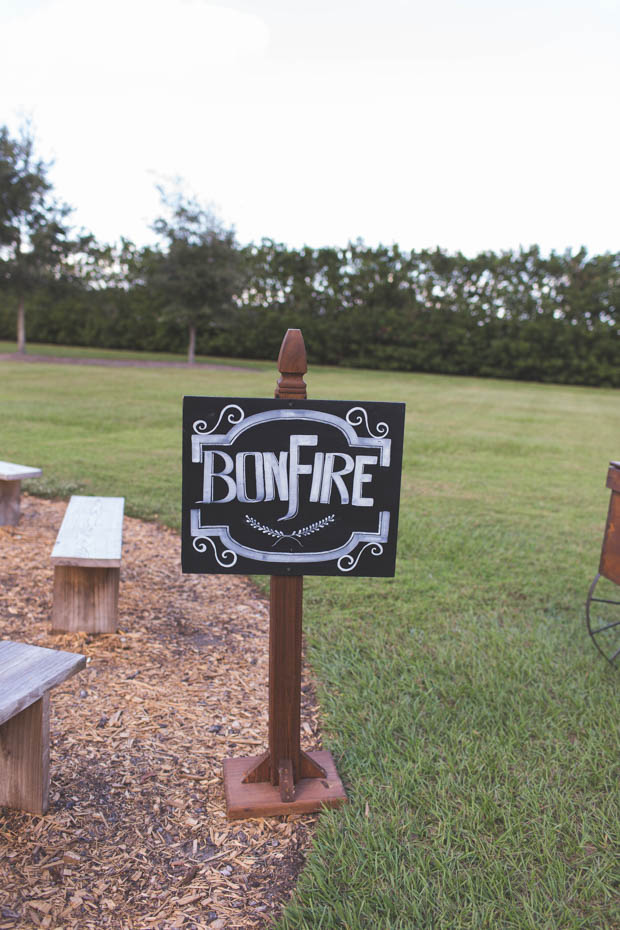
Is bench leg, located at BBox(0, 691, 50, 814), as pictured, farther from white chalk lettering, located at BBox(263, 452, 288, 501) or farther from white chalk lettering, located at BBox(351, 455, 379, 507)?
white chalk lettering, located at BBox(351, 455, 379, 507)

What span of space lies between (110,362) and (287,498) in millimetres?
25404

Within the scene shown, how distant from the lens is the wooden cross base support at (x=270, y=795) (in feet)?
7.15

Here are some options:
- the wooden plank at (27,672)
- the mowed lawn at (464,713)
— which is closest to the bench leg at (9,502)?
the mowed lawn at (464,713)

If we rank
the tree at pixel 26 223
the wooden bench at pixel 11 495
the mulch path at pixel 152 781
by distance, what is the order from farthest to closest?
the tree at pixel 26 223, the wooden bench at pixel 11 495, the mulch path at pixel 152 781

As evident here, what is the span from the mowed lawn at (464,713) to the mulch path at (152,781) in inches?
8.6

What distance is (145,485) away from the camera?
21.4 feet

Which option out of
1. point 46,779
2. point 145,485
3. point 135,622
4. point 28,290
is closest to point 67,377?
point 28,290

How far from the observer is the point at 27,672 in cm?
207

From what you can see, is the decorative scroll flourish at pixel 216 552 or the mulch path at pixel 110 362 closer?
the decorative scroll flourish at pixel 216 552

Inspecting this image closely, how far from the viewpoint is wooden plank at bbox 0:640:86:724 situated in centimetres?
191

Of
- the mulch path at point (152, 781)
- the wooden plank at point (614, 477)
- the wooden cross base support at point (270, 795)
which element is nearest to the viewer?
the mulch path at point (152, 781)

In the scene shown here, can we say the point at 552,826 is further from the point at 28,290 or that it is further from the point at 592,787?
the point at 28,290

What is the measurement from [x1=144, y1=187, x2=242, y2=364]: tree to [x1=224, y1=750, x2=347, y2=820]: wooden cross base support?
24.8 meters

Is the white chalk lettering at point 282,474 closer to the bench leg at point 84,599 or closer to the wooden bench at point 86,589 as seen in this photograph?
the wooden bench at point 86,589
